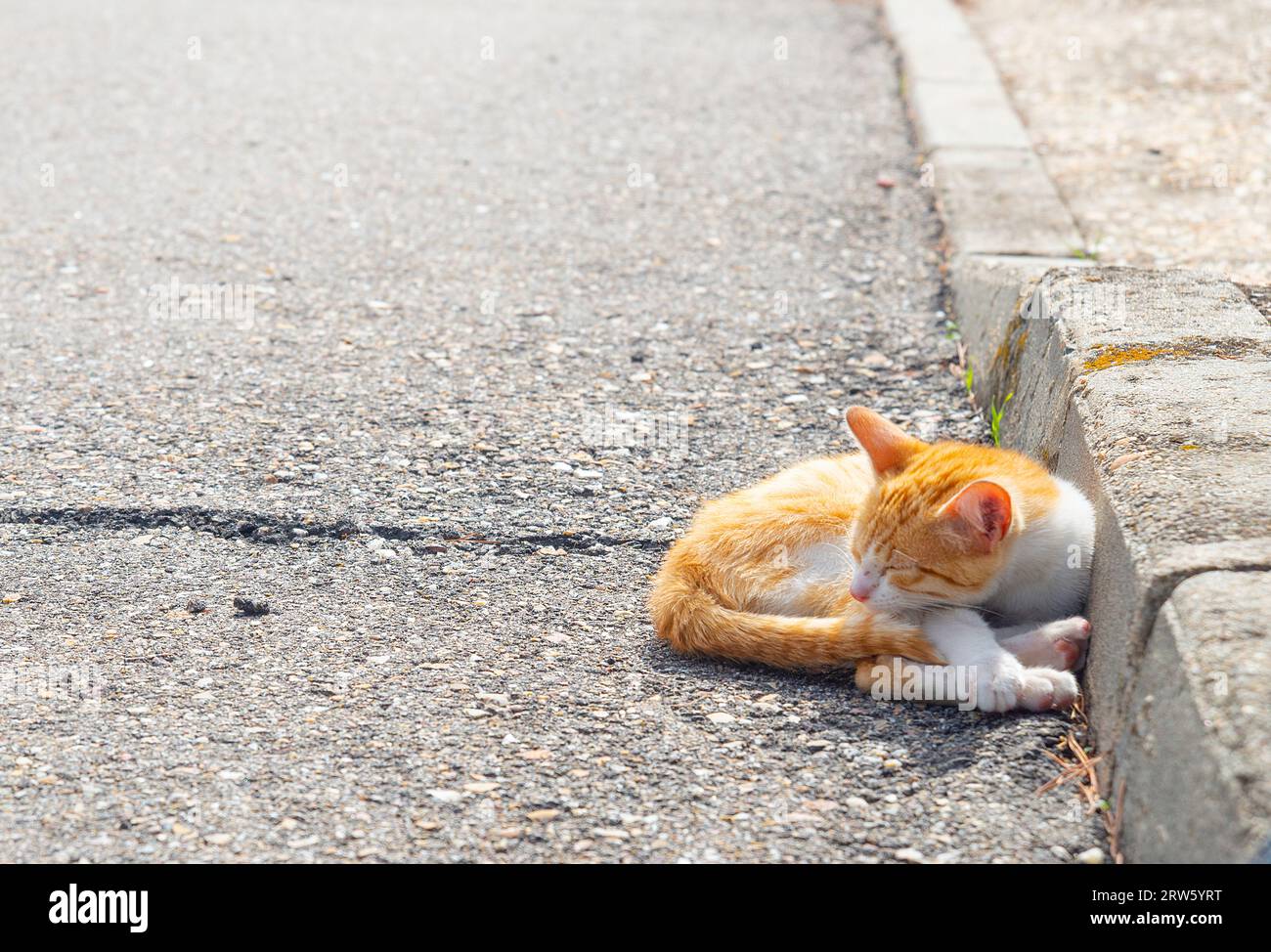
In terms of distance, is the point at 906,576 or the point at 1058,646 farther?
the point at 906,576

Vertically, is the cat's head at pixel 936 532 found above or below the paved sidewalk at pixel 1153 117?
below

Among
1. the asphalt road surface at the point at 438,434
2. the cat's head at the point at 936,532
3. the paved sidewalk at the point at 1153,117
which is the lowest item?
the asphalt road surface at the point at 438,434

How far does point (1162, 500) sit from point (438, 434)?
241 cm

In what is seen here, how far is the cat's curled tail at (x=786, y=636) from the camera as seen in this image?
9.75ft


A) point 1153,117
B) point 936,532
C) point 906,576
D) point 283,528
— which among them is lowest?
point 283,528

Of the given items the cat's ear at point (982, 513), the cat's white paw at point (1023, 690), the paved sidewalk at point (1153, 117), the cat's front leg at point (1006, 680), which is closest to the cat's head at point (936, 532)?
the cat's ear at point (982, 513)

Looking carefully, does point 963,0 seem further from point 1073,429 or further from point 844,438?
point 1073,429

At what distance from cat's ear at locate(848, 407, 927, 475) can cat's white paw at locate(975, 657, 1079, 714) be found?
0.63m

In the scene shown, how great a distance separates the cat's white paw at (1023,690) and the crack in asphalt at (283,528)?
44.7 inches

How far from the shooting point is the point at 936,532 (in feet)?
9.83

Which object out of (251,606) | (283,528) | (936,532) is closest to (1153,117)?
(936,532)

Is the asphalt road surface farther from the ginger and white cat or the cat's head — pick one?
the cat's head

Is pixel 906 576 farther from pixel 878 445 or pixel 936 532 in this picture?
pixel 878 445

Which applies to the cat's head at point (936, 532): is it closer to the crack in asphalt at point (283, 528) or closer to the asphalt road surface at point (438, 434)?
the asphalt road surface at point (438, 434)
